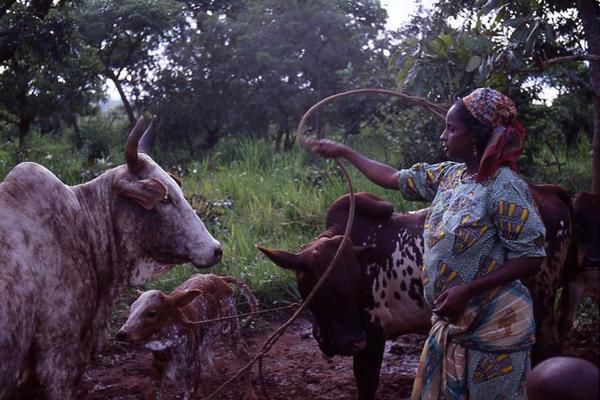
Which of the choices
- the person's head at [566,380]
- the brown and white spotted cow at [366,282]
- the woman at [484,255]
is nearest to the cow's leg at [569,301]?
the brown and white spotted cow at [366,282]

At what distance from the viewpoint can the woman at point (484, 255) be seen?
2760 millimetres

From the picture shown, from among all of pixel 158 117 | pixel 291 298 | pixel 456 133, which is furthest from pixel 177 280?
pixel 158 117

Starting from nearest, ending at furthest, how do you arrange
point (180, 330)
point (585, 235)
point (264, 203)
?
point (180, 330)
point (585, 235)
point (264, 203)

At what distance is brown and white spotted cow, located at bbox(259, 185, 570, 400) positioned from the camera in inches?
153

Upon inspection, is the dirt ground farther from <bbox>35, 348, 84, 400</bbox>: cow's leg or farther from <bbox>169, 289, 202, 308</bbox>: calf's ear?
<bbox>35, 348, 84, 400</bbox>: cow's leg

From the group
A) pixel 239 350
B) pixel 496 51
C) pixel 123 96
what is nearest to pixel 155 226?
pixel 239 350

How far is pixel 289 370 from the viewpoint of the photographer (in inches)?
211

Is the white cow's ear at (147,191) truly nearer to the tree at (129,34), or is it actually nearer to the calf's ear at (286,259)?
the calf's ear at (286,259)

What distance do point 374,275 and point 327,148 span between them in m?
1.08

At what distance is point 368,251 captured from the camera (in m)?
4.08

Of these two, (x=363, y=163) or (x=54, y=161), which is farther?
(x=54, y=161)

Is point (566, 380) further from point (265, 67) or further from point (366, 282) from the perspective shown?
point (265, 67)

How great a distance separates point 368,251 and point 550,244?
93 cm

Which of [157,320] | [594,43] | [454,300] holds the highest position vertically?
[594,43]
